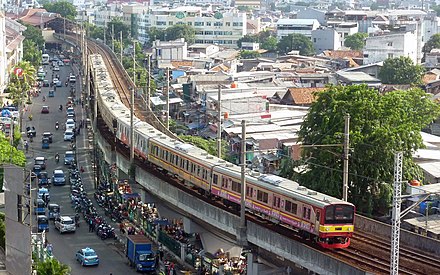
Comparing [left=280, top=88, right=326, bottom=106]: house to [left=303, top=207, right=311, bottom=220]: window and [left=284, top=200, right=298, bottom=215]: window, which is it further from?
[left=303, top=207, right=311, bottom=220]: window

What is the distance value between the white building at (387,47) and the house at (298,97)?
21738 millimetres

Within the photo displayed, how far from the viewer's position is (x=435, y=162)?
42.5m

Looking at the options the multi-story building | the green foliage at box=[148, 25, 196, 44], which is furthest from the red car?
the multi-story building

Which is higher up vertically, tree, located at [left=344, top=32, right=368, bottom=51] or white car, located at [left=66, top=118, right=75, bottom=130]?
tree, located at [left=344, top=32, right=368, bottom=51]

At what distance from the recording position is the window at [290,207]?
2776cm

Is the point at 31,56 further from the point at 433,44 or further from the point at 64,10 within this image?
the point at 64,10

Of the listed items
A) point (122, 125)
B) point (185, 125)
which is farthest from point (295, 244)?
point (185, 125)

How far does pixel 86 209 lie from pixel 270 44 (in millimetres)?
75899

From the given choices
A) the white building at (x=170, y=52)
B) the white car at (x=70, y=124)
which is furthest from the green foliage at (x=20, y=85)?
the white building at (x=170, y=52)

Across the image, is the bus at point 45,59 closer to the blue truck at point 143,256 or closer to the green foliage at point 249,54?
the green foliage at point 249,54

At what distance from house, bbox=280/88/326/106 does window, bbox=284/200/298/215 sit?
38.0 m

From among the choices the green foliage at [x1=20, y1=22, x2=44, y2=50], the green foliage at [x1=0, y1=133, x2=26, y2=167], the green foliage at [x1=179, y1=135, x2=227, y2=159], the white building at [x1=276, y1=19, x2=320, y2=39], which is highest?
the white building at [x1=276, y1=19, x2=320, y2=39]

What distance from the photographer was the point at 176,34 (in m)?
121

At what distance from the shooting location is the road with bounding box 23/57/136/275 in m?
34.2
